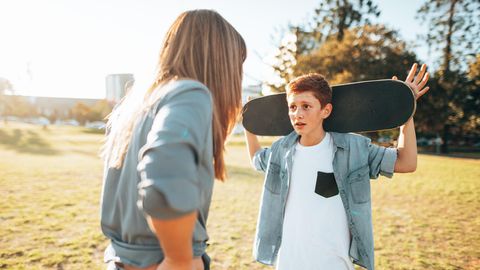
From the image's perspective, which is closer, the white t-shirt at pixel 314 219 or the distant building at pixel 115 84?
the white t-shirt at pixel 314 219

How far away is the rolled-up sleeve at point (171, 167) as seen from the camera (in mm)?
923

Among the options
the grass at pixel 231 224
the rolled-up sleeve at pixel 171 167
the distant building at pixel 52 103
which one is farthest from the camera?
the distant building at pixel 52 103

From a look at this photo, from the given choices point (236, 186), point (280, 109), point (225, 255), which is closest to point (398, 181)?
point (236, 186)

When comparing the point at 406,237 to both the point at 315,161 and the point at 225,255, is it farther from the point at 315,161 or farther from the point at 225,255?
the point at 315,161

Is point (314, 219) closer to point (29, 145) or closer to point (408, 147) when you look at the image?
point (408, 147)

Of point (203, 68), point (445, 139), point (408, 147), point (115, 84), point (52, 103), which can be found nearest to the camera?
point (203, 68)

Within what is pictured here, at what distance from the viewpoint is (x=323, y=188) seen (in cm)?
239

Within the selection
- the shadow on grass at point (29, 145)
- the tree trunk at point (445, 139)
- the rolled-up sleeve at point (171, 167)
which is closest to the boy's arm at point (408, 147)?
A: the rolled-up sleeve at point (171, 167)

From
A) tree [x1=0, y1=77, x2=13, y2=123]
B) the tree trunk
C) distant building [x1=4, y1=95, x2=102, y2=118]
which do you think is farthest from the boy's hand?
distant building [x1=4, y1=95, x2=102, y2=118]

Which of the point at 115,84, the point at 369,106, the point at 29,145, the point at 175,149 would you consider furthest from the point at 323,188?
the point at 29,145

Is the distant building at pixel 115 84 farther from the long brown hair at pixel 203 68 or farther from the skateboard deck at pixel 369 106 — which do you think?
the long brown hair at pixel 203 68

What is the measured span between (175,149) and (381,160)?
1.78 m

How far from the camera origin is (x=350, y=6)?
27047 millimetres

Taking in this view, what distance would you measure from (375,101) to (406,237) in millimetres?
3704
